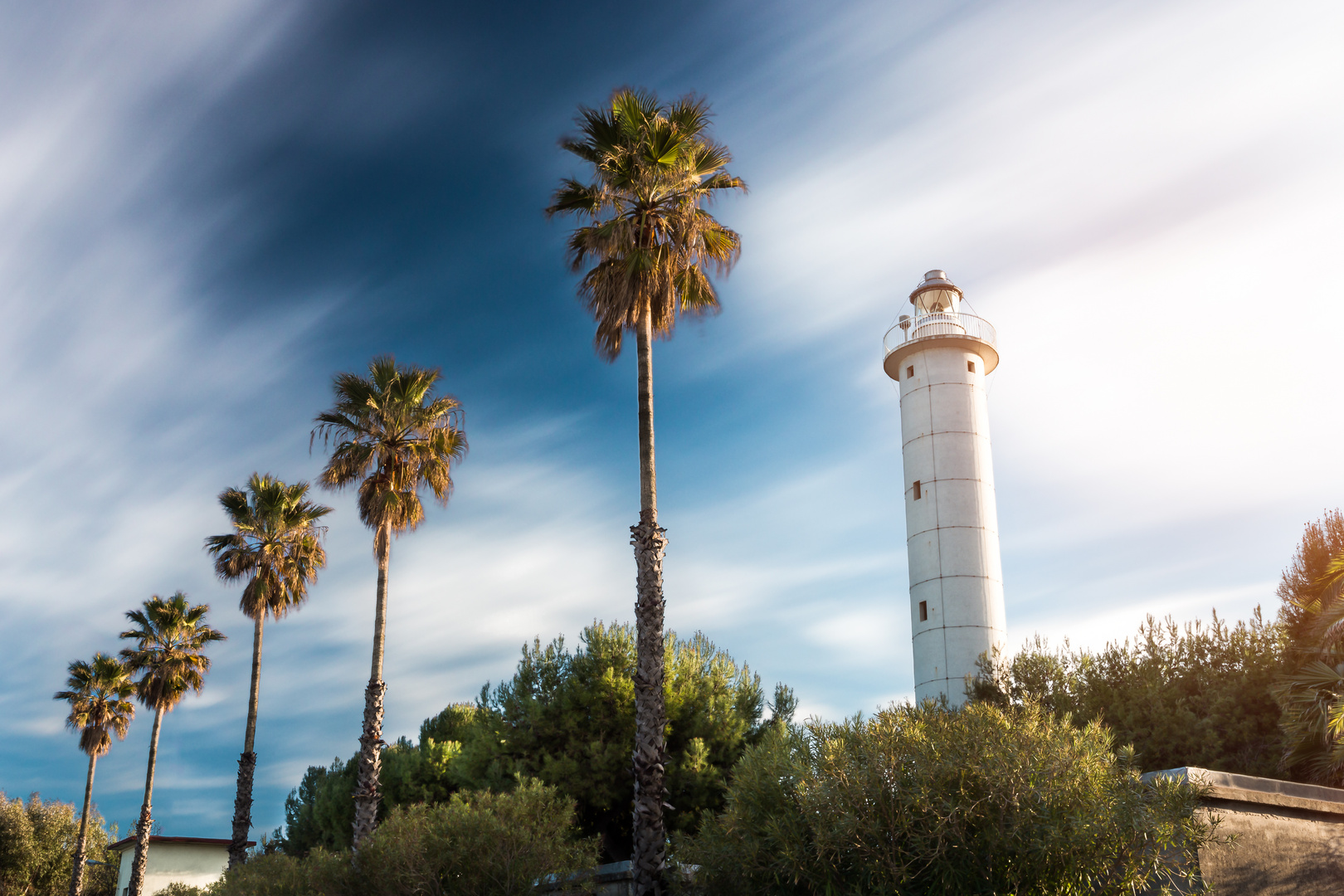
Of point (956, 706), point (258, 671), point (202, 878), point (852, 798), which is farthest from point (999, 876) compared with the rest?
point (202, 878)

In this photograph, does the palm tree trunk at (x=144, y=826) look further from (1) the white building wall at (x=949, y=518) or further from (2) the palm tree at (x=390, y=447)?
(1) the white building wall at (x=949, y=518)

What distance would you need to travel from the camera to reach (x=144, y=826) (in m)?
38.2

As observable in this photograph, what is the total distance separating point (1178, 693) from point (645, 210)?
17961 mm

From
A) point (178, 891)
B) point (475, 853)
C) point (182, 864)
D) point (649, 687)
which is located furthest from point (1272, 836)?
point (182, 864)

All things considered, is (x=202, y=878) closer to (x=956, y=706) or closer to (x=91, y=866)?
(x=91, y=866)

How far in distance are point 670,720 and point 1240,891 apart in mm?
13966

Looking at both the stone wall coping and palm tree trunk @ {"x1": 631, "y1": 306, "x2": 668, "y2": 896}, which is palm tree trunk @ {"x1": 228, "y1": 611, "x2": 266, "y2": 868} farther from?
the stone wall coping

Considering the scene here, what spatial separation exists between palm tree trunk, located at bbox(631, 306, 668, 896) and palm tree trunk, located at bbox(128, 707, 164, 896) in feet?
99.8

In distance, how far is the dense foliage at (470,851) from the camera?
1524 centimetres

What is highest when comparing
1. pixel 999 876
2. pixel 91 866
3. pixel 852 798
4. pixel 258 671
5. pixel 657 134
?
pixel 657 134

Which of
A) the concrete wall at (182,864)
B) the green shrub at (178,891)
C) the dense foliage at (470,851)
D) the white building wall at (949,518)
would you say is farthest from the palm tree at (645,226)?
the concrete wall at (182,864)

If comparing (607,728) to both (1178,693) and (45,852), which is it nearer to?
(1178,693)

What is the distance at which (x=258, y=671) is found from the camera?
30.7 meters

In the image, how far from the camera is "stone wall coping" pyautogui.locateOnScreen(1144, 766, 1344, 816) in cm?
1288
